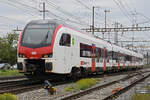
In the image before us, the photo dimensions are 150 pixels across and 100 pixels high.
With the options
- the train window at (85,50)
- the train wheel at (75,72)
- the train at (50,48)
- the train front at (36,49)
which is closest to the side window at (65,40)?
the train at (50,48)

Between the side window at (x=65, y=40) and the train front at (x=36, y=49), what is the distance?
2.23ft

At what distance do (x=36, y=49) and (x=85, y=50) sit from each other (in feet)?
18.4

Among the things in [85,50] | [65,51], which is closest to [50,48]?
[65,51]

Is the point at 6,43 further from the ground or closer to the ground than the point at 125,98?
further from the ground

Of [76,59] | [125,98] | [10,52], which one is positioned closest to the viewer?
[125,98]

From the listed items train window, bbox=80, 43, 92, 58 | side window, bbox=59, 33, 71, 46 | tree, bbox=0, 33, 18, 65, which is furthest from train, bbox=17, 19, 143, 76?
tree, bbox=0, 33, 18, 65

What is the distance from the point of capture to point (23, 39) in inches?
623

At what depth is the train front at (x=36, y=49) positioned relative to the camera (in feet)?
49.3

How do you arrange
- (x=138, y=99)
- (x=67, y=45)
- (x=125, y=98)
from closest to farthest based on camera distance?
(x=138, y=99) → (x=125, y=98) → (x=67, y=45)

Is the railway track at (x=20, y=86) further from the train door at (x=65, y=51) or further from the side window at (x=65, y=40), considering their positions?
the side window at (x=65, y=40)

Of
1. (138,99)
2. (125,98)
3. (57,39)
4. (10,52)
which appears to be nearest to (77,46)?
(57,39)

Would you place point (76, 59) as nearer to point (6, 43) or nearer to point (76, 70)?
point (76, 70)

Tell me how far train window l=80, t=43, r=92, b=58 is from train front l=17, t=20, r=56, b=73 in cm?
391

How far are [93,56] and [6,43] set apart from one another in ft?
93.1
